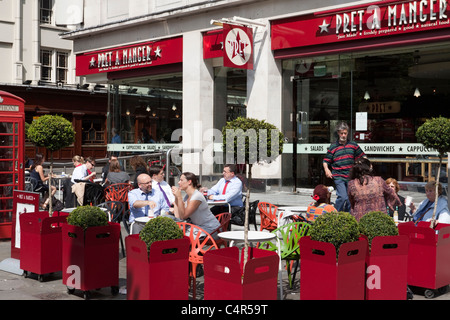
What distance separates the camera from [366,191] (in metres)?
7.32

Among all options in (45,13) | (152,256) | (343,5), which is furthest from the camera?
(45,13)

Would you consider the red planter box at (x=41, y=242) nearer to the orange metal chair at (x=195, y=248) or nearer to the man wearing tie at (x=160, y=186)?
the orange metal chair at (x=195, y=248)

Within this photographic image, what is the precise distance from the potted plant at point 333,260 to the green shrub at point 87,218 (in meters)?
2.52

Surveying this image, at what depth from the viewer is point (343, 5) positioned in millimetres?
14047

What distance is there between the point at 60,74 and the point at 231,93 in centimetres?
2055

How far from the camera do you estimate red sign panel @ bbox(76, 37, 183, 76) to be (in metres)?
18.2

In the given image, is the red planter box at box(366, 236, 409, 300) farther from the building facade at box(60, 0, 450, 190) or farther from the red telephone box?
the building facade at box(60, 0, 450, 190)

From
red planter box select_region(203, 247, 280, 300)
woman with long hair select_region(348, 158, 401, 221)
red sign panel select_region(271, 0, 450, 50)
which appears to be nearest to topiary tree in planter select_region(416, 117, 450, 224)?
woman with long hair select_region(348, 158, 401, 221)

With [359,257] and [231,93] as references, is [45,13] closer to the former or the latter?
[231,93]

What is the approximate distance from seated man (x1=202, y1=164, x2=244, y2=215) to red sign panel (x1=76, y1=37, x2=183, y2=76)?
8856 mm

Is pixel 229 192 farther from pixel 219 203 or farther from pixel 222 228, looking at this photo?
pixel 222 228

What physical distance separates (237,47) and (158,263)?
10972 millimetres

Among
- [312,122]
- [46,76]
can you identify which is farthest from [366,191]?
[46,76]
